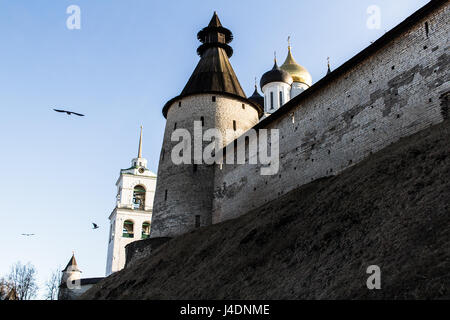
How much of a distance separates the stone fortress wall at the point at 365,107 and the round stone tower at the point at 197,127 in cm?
306

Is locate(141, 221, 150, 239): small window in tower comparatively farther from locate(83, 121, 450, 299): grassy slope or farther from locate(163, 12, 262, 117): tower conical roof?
locate(83, 121, 450, 299): grassy slope

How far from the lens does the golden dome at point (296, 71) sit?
40594 mm

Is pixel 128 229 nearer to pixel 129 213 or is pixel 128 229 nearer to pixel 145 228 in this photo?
pixel 129 213

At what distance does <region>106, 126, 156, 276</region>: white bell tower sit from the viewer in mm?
43938

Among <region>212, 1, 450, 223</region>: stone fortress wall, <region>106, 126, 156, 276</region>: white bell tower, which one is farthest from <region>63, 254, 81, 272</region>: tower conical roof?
<region>212, 1, 450, 223</region>: stone fortress wall

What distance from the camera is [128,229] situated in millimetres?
44781

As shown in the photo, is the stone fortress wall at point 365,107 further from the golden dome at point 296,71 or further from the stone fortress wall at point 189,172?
the golden dome at point 296,71

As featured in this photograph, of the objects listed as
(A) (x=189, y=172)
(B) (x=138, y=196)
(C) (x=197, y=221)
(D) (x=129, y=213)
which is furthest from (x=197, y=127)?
(B) (x=138, y=196)

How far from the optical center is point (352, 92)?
17.3 m

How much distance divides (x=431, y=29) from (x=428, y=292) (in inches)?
397

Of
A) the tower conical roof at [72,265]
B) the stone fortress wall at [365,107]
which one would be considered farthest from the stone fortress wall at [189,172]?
the tower conical roof at [72,265]

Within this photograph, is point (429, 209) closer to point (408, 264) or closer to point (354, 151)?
point (408, 264)

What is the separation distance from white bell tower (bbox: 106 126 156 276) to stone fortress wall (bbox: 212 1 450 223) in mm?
23753
